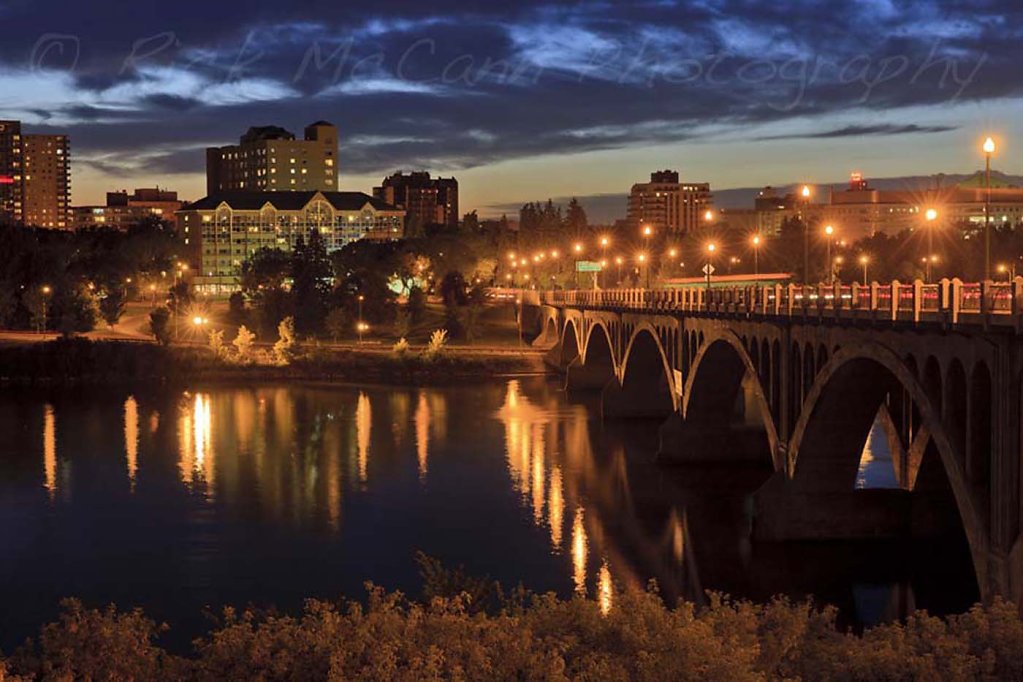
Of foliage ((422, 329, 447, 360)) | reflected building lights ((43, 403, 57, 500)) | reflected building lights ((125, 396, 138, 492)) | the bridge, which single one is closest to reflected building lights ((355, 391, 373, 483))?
reflected building lights ((125, 396, 138, 492))

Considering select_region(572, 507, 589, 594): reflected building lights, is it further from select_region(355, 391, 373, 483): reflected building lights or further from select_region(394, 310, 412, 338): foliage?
select_region(394, 310, 412, 338): foliage

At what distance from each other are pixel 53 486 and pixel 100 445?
15.6 meters

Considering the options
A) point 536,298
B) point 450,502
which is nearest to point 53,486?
point 450,502

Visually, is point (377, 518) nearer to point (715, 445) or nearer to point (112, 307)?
point (715, 445)

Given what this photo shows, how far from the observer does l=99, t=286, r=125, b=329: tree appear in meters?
168

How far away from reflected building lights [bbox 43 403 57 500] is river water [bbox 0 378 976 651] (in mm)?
314

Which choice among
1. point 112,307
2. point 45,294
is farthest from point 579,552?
point 112,307

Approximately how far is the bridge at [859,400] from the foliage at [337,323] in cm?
7574

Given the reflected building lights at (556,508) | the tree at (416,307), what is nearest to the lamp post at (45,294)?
the tree at (416,307)

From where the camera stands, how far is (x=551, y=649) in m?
24.2

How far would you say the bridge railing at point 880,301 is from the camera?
3325 centimetres

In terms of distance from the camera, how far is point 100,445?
84312 millimetres

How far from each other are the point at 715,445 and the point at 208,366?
76507 millimetres

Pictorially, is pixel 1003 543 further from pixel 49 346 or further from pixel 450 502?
pixel 49 346
